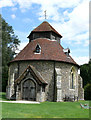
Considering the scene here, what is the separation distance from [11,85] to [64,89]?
7199 mm

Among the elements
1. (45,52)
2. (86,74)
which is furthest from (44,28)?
(86,74)

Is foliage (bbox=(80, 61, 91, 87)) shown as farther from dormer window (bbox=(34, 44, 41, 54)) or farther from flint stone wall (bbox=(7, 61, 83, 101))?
dormer window (bbox=(34, 44, 41, 54))

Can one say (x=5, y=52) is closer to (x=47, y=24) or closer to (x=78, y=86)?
(x=47, y=24)

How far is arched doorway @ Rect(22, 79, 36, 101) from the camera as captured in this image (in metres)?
21.6

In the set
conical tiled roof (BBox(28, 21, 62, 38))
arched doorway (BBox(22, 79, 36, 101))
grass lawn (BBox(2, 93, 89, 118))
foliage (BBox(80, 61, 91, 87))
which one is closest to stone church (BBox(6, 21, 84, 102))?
arched doorway (BBox(22, 79, 36, 101))

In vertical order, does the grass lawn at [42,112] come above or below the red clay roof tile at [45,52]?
below

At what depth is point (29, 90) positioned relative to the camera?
21.8 metres

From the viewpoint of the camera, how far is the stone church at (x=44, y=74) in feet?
71.4

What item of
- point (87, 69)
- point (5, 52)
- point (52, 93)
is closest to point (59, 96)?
point (52, 93)

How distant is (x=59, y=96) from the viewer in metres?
21.8

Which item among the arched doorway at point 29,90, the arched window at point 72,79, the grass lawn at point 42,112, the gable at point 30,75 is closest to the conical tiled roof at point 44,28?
the arched window at point 72,79

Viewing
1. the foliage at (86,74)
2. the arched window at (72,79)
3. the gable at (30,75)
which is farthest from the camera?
the foliage at (86,74)

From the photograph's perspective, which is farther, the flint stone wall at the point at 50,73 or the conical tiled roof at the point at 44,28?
the conical tiled roof at the point at 44,28

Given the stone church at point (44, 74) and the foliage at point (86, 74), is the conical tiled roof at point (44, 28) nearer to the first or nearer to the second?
the stone church at point (44, 74)
